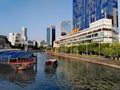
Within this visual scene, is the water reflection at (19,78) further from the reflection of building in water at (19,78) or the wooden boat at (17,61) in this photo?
the wooden boat at (17,61)

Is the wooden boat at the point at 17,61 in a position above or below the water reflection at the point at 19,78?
above

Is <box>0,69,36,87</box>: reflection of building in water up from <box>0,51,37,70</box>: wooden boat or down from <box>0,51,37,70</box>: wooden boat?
down

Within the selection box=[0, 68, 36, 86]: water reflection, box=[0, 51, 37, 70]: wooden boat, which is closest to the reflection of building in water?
box=[0, 68, 36, 86]: water reflection

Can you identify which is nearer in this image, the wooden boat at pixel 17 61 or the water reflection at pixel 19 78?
the water reflection at pixel 19 78

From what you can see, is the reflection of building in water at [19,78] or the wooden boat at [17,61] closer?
the reflection of building in water at [19,78]

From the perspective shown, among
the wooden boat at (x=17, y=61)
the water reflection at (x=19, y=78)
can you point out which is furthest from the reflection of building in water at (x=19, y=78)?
the wooden boat at (x=17, y=61)

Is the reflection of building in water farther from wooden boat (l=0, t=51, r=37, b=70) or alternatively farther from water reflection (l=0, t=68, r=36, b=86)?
wooden boat (l=0, t=51, r=37, b=70)

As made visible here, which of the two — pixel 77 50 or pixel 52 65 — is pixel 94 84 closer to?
pixel 52 65

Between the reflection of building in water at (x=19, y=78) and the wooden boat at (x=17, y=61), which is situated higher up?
the wooden boat at (x=17, y=61)

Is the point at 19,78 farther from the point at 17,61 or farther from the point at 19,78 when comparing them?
the point at 17,61

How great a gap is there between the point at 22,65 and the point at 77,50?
116504 millimetres

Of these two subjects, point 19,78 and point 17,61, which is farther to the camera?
point 17,61

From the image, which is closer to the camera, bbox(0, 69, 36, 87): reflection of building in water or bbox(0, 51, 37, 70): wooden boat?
bbox(0, 69, 36, 87): reflection of building in water

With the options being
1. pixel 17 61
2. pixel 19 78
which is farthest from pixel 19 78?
pixel 17 61
